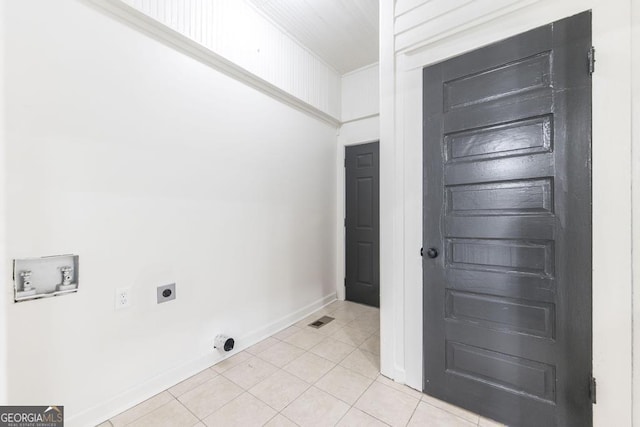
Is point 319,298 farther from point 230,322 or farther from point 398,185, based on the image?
point 398,185

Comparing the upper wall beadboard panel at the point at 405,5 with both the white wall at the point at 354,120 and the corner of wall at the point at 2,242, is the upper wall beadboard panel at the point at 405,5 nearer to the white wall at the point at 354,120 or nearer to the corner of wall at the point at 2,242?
the white wall at the point at 354,120

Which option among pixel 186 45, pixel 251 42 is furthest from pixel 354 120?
pixel 186 45

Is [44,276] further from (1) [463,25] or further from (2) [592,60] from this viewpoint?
(2) [592,60]

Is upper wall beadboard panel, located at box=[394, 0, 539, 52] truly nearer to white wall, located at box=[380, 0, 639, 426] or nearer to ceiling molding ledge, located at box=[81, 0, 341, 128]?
white wall, located at box=[380, 0, 639, 426]

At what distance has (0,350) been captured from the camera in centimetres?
119

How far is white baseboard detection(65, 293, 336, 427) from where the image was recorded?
57.9 inches

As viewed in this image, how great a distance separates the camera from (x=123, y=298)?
63.8 inches

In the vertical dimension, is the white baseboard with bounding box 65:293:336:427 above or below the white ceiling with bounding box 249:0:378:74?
below

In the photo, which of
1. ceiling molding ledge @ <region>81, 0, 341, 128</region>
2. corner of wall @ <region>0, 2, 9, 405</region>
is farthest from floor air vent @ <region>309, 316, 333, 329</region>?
ceiling molding ledge @ <region>81, 0, 341, 128</region>

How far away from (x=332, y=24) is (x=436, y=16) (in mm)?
1362

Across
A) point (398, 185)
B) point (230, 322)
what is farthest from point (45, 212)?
point (398, 185)

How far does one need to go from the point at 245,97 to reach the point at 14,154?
5.29 feet

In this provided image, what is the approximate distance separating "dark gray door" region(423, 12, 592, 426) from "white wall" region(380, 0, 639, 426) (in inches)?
2.0
